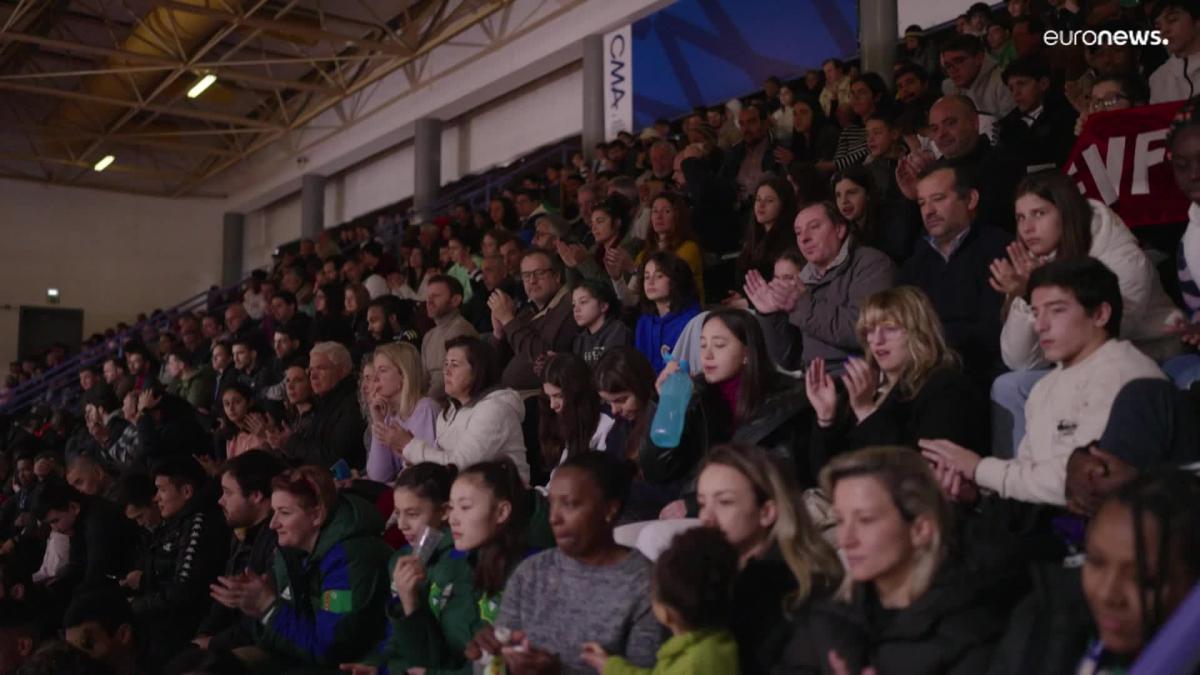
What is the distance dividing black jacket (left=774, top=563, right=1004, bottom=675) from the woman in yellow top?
10.4 ft

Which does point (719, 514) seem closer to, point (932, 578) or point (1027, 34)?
point (932, 578)

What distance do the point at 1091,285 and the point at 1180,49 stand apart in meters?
2.69

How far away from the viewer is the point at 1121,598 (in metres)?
1.84

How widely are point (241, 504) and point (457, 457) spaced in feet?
2.93

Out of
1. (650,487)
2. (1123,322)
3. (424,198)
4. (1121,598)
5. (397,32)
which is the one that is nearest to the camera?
(1121,598)

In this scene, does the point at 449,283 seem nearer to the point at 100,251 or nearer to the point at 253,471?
the point at 253,471

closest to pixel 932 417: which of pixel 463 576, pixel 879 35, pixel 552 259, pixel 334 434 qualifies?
pixel 463 576

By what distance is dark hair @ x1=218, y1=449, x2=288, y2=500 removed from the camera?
4422 millimetres

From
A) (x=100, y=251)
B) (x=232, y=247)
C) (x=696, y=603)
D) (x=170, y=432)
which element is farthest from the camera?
(x=232, y=247)

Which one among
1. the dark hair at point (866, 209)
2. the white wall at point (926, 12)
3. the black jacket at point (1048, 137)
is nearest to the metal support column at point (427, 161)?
the white wall at point (926, 12)

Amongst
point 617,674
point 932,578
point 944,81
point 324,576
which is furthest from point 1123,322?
point 944,81

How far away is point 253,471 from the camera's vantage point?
14.6 feet

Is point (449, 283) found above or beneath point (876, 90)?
beneath

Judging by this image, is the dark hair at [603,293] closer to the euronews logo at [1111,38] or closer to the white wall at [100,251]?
the euronews logo at [1111,38]
